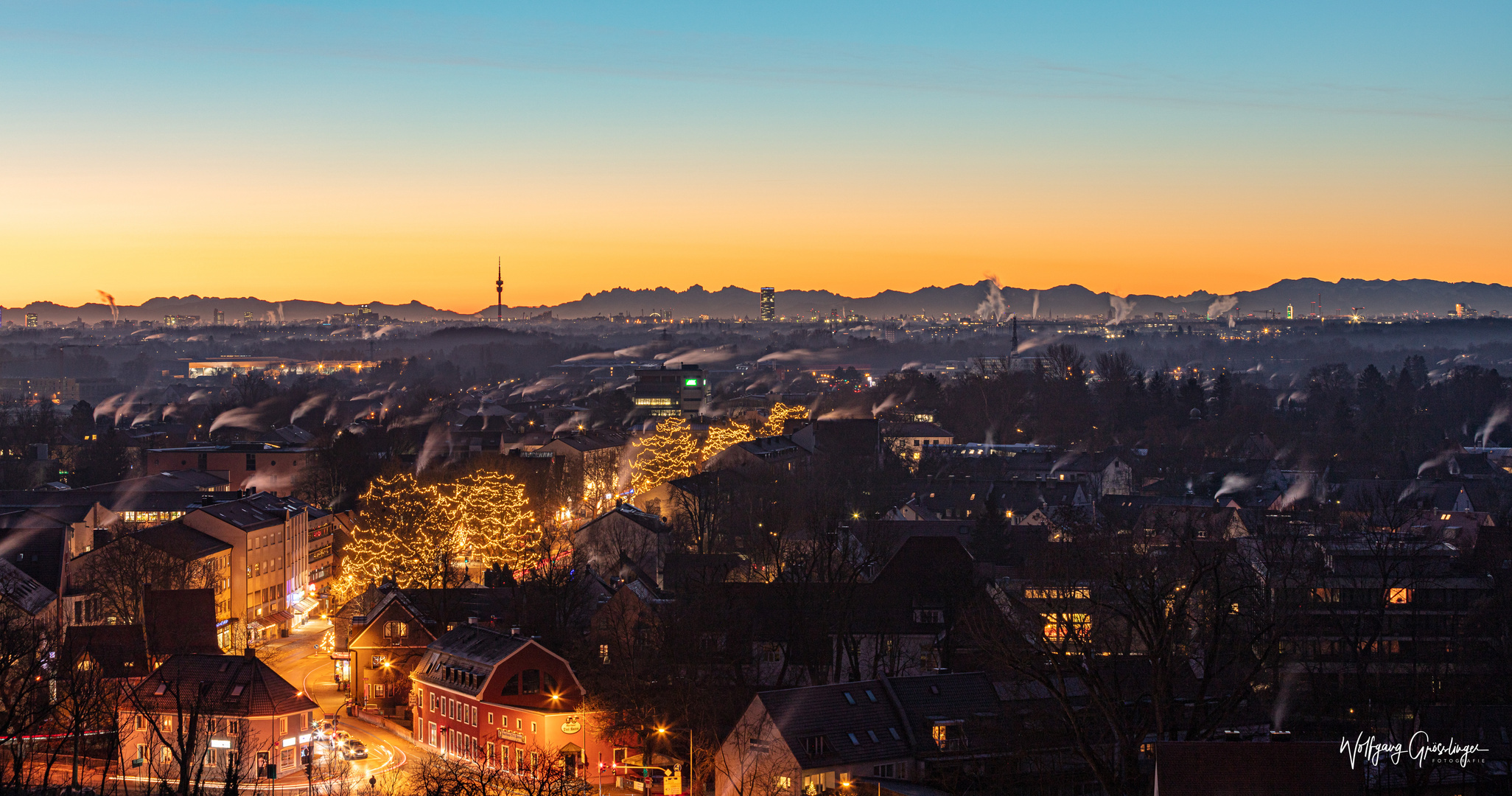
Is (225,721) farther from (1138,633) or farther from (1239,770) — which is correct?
(1239,770)

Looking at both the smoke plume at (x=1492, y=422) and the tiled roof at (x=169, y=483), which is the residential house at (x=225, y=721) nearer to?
the tiled roof at (x=169, y=483)

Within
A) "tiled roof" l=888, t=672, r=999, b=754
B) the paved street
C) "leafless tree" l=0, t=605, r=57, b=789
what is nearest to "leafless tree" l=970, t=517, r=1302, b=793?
"tiled roof" l=888, t=672, r=999, b=754

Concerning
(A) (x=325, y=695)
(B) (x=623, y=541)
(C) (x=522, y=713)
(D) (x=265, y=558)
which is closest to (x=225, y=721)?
(C) (x=522, y=713)

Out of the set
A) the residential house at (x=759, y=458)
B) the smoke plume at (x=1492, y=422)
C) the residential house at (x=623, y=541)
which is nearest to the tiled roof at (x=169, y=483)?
the residential house at (x=623, y=541)

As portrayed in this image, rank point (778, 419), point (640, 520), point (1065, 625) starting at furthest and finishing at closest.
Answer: point (778, 419) < point (640, 520) < point (1065, 625)

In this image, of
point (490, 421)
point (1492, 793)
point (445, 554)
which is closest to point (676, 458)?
point (445, 554)

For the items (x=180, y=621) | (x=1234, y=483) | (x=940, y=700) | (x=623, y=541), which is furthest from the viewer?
(x=1234, y=483)

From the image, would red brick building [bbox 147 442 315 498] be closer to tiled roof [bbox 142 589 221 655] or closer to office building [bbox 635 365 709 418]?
tiled roof [bbox 142 589 221 655]
